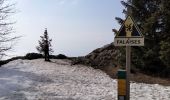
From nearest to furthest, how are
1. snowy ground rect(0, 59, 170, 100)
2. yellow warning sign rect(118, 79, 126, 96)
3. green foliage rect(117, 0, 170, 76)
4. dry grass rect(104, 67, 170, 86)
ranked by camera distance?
yellow warning sign rect(118, 79, 126, 96)
snowy ground rect(0, 59, 170, 100)
dry grass rect(104, 67, 170, 86)
green foliage rect(117, 0, 170, 76)

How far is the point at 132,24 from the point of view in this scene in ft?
34.0

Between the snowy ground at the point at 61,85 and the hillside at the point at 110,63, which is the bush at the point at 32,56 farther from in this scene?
the snowy ground at the point at 61,85

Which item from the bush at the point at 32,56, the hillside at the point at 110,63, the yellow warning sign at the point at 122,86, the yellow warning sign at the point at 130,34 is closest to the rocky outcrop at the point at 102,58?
the hillside at the point at 110,63

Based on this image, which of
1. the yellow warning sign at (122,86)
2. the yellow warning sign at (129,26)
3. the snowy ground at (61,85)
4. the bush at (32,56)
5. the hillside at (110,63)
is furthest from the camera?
the bush at (32,56)

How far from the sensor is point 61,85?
59.1 feet

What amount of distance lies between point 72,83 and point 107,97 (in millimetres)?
3759

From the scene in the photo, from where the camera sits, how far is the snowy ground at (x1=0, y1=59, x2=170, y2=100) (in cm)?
1533

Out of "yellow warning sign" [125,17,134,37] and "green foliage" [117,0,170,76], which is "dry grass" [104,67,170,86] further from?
"yellow warning sign" [125,17,134,37]

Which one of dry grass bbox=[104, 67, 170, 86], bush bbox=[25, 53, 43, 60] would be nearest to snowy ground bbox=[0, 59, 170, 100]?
dry grass bbox=[104, 67, 170, 86]

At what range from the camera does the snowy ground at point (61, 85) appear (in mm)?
15328

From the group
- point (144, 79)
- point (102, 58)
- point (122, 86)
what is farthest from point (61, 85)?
point (102, 58)

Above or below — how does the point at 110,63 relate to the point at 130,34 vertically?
below

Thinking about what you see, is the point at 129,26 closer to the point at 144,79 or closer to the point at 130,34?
the point at 130,34

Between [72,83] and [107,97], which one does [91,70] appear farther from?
[107,97]
